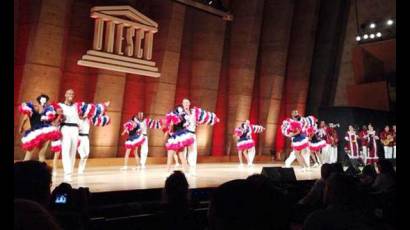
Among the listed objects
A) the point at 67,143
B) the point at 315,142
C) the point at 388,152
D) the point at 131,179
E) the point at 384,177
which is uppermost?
the point at 315,142

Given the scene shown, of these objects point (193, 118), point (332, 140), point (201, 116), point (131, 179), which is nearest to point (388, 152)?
point (332, 140)

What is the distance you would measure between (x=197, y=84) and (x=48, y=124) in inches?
331

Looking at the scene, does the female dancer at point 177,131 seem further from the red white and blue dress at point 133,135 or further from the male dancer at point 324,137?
the male dancer at point 324,137

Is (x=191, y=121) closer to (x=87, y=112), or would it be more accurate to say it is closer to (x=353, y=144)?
(x=87, y=112)

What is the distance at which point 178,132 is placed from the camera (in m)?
10.7

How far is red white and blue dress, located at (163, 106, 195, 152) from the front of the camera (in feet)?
35.0

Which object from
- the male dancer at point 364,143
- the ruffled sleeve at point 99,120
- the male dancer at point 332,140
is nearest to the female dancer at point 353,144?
the male dancer at point 364,143

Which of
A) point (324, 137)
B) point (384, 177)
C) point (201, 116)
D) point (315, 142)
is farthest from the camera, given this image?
point (324, 137)

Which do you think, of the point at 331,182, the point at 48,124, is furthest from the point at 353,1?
the point at 331,182

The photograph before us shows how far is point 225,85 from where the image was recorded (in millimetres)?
18672

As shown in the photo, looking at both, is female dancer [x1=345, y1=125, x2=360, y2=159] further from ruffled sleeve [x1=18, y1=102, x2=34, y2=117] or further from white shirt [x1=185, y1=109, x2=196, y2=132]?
ruffled sleeve [x1=18, y1=102, x2=34, y2=117]

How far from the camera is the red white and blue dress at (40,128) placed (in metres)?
8.55

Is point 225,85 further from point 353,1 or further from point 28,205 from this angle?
point 28,205

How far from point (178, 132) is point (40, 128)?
3440mm
